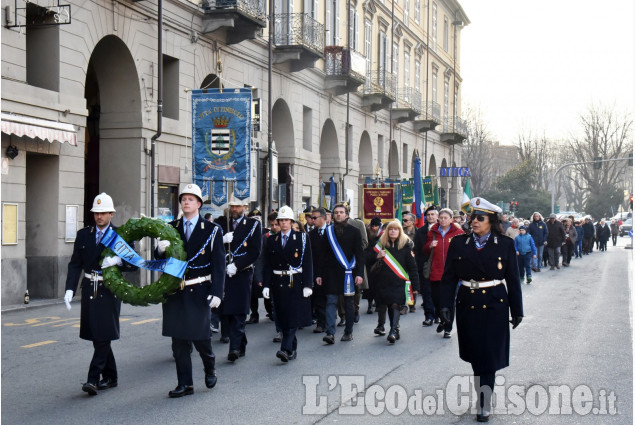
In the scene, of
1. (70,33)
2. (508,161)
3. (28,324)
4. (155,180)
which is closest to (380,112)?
(155,180)

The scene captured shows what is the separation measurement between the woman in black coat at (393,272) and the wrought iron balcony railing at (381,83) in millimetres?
24652

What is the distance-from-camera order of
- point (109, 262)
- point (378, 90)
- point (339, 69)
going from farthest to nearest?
point (378, 90) < point (339, 69) < point (109, 262)

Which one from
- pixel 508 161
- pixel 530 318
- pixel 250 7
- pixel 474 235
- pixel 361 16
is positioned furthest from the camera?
pixel 508 161

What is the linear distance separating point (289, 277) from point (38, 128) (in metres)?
7.55

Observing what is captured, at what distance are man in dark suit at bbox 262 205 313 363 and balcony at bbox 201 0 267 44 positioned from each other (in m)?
12.6

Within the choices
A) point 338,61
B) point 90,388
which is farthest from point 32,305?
point 338,61

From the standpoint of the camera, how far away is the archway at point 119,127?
1933 cm

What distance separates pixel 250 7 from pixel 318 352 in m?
14.3

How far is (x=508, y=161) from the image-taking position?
100562 mm

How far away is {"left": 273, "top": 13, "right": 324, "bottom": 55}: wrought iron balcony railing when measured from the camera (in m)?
26.6

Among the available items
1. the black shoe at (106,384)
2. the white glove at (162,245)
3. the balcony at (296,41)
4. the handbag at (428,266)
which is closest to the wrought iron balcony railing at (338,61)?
the balcony at (296,41)

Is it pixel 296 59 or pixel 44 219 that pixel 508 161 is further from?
pixel 44 219

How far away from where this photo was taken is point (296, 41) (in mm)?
26859

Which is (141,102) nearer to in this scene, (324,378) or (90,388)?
(324,378)
